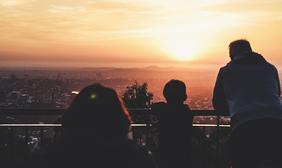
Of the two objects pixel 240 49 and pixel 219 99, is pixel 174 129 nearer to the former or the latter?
pixel 219 99

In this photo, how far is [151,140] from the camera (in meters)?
7.46

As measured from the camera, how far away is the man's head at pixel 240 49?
561 cm

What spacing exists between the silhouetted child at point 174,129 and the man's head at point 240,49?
719mm

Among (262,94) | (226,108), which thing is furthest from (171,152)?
(262,94)

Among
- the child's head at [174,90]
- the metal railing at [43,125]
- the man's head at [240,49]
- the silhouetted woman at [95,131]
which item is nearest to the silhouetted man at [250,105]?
the man's head at [240,49]

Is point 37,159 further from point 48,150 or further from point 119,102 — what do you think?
point 119,102

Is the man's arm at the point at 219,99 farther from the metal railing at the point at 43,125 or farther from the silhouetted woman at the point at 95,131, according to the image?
the silhouetted woman at the point at 95,131

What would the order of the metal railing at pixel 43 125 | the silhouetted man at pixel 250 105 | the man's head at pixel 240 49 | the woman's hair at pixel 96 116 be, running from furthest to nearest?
the metal railing at pixel 43 125 < the man's head at pixel 240 49 < the silhouetted man at pixel 250 105 < the woman's hair at pixel 96 116

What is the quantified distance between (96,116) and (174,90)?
2.98 meters

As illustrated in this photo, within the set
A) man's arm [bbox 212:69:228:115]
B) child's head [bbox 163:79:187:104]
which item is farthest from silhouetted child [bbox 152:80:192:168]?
man's arm [bbox 212:69:228:115]

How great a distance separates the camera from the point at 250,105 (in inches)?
204

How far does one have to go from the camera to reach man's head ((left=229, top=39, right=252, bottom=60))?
5.61 m

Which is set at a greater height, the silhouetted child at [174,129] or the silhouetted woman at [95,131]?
the silhouetted woman at [95,131]

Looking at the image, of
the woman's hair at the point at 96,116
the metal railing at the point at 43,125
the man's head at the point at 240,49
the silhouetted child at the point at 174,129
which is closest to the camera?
the woman's hair at the point at 96,116
